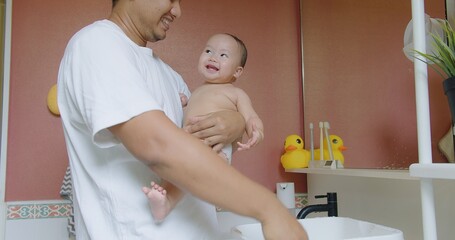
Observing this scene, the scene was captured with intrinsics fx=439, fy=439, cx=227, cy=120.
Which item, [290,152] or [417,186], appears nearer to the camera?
[417,186]

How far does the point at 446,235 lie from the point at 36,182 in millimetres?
1652

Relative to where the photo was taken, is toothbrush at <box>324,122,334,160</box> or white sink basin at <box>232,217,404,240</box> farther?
toothbrush at <box>324,122,334,160</box>

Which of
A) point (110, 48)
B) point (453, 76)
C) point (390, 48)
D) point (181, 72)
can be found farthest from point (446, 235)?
point (181, 72)

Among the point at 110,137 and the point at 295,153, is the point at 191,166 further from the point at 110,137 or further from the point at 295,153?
the point at 295,153

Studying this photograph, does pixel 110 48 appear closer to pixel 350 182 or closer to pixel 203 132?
pixel 203 132

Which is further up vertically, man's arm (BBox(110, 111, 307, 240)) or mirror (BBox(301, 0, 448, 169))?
mirror (BBox(301, 0, 448, 169))

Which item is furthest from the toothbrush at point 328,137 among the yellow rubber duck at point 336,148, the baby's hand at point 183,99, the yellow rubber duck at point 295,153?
the baby's hand at point 183,99

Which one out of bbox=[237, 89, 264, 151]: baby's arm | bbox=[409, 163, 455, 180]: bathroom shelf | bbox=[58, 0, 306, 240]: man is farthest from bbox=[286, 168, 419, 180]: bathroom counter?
bbox=[58, 0, 306, 240]: man

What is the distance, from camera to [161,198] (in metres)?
0.80

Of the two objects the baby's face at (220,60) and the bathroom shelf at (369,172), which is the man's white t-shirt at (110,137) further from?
the bathroom shelf at (369,172)

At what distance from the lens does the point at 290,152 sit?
2.12 m

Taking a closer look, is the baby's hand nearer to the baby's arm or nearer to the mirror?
the baby's arm

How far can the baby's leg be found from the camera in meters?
0.80

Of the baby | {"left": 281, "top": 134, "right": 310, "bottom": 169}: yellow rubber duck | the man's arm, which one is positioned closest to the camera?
the man's arm
